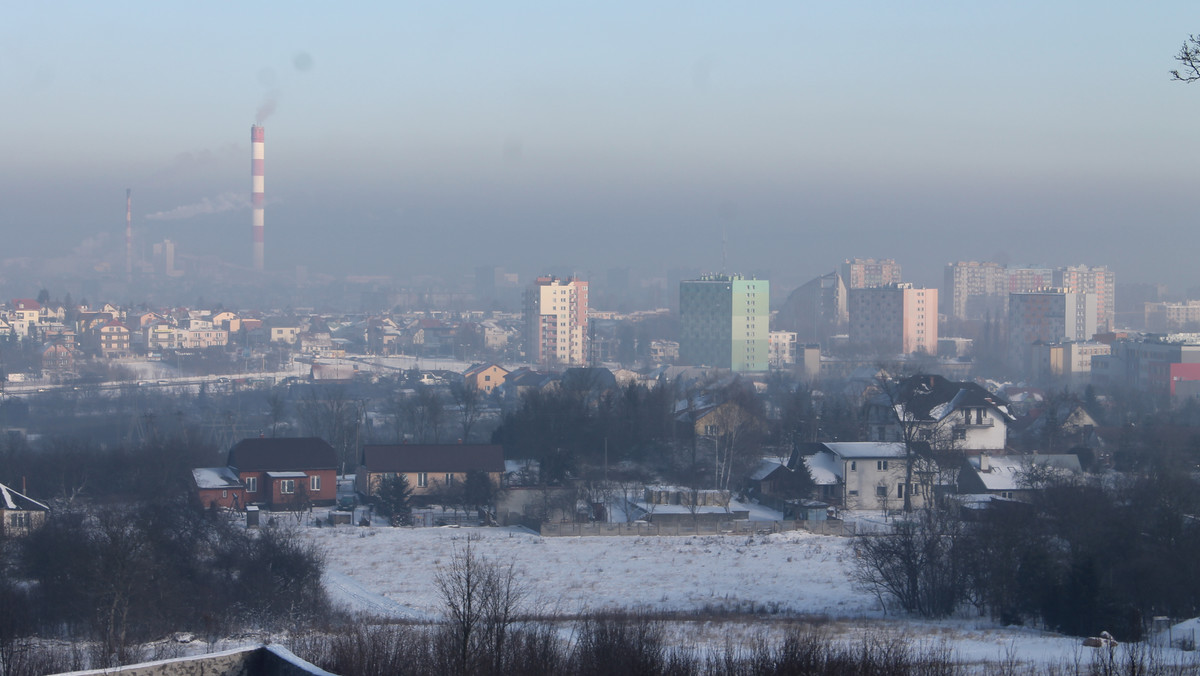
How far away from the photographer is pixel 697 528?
55.4 feet

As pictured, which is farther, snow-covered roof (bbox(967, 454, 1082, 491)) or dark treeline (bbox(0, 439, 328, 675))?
snow-covered roof (bbox(967, 454, 1082, 491))

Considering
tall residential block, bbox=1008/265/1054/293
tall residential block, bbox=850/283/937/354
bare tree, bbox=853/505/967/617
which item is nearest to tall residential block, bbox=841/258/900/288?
tall residential block, bbox=1008/265/1054/293

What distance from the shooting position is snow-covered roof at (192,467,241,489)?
1866 centimetres

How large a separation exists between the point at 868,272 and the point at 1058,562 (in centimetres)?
8835

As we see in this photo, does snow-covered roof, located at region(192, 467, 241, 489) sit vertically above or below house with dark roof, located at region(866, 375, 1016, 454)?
below

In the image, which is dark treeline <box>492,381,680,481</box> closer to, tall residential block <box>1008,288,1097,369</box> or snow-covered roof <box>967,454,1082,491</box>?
snow-covered roof <box>967,454,1082,491</box>

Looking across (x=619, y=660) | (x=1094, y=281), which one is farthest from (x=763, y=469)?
(x=1094, y=281)

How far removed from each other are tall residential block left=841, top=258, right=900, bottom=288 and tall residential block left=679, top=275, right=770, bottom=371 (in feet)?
114

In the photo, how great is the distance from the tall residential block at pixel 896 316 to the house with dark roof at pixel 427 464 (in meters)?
48.2

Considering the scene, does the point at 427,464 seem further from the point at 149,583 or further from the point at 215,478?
the point at 149,583

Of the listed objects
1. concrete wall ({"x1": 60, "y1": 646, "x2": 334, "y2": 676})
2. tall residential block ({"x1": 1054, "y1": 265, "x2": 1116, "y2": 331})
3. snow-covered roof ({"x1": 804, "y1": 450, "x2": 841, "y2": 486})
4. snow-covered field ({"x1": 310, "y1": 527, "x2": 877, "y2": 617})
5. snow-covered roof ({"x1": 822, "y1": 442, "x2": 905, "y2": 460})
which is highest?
tall residential block ({"x1": 1054, "y1": 265, "x2": 1116, "y2": 331})

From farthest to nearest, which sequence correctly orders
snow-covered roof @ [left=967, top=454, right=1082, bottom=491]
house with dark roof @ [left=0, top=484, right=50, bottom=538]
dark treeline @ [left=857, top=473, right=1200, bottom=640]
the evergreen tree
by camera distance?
1. snow-covered roof @ [left=967, top=454, right=1082, bottom=491]
2. the evergreen tree
3. house with dark roof @ [left=0, top=484, right=50, bottom=538]
4. dark treeline @ [left=857, top=473, right=1200, bottom=640]

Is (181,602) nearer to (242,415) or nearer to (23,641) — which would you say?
(23,641)

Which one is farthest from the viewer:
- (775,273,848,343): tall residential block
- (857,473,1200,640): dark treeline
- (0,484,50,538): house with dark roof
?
(775,273,848,343): tall residential block
